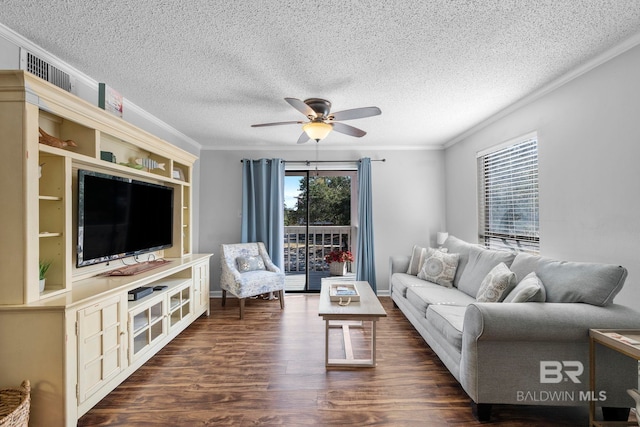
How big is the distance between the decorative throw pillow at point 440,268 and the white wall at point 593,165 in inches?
37.3

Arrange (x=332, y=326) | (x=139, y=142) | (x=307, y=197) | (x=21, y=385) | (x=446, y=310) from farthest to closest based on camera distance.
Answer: (x=307, y=197)
(x=332, y=326)
(x=139, y=142)
(x=446, y=310)
(x=21, y=385)

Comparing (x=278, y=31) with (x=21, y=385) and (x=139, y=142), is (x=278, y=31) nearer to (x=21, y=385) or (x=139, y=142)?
(x=139, y=142)

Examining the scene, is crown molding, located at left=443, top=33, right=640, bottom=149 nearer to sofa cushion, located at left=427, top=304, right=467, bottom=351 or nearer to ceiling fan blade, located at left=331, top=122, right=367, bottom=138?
ceiling fan blade, located at left=331, top=122, right=367, bottom=138

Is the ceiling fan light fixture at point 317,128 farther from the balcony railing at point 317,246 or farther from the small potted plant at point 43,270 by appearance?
the balcony railing at point 317,246

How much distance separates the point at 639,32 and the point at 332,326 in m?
3.40

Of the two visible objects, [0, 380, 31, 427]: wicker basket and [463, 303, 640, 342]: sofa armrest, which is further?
[463, 303, 640, 342]: sofa armrest

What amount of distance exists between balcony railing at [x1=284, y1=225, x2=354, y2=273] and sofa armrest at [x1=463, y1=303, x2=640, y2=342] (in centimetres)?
374

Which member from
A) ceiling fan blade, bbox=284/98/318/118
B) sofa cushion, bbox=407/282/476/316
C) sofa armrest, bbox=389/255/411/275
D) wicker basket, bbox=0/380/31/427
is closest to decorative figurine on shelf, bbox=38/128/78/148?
wicker basket, bbox=0/380/31/427

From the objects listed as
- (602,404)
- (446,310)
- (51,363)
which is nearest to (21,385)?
(51,363)

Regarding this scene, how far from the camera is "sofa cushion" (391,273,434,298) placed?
3.46 meters

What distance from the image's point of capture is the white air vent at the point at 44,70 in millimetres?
1901

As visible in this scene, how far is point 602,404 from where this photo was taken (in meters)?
1.80

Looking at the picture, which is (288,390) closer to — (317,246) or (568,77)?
(568,77)

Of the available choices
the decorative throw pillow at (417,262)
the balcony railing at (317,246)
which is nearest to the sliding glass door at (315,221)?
the balcony railing at (317,246)
